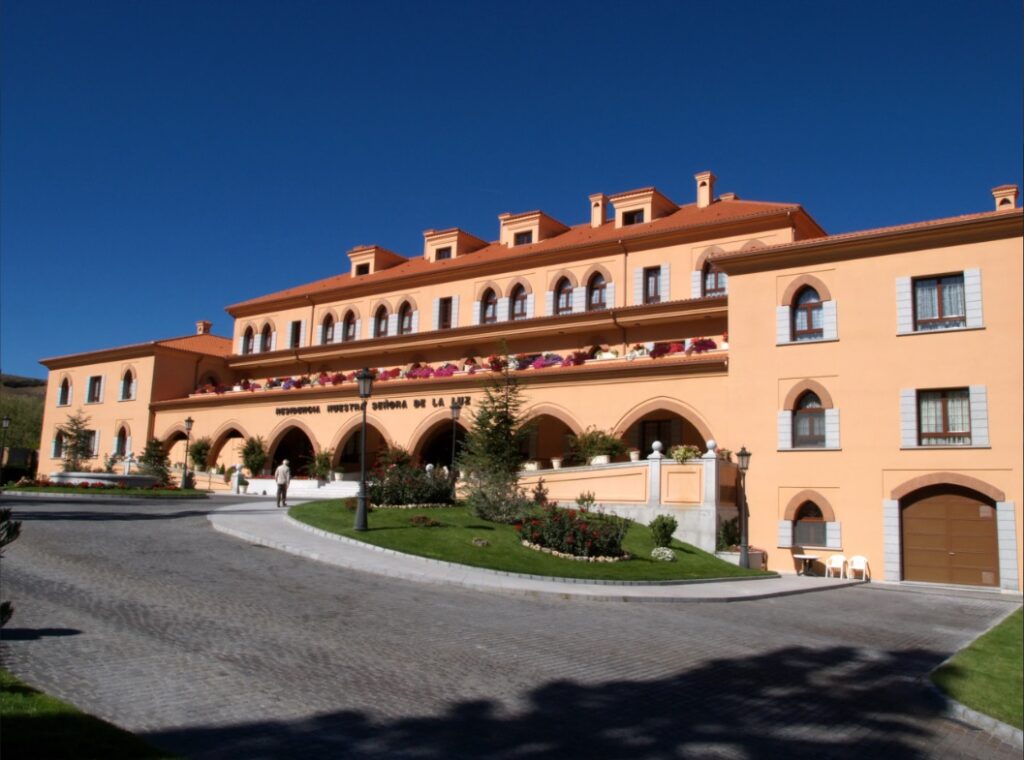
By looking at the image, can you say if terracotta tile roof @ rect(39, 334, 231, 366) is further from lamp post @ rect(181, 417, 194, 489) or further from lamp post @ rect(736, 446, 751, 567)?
lamp post @ rect(736, 446, 751, 567)

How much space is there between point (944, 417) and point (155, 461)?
34.8m

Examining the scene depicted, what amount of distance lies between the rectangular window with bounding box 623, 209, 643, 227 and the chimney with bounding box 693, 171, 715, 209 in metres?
2.50

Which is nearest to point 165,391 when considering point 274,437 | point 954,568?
point 274,437

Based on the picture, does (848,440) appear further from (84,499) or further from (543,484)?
(84,499)

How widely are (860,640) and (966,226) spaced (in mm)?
13854

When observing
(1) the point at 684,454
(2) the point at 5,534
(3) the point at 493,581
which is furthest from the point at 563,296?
(2) the point at 5,534

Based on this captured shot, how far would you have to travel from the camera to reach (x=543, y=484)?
26.3m

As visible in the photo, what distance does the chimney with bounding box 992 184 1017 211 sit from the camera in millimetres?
29734

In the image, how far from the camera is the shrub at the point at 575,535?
742 inches

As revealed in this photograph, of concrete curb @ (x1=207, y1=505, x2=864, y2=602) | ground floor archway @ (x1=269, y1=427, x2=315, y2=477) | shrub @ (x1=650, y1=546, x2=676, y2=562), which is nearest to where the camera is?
concrete curb @ (x1=207, y1=505, x2=864, y2=602)

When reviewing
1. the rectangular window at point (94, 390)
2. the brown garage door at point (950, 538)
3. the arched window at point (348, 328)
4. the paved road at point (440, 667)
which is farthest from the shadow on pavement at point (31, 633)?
the rectangular window at point (94, 390)

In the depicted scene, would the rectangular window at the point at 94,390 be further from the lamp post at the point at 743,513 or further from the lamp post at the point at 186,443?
the lamp post at the point at 743,513

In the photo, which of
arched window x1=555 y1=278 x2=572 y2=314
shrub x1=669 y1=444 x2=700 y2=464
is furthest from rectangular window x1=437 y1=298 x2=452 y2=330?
shrub x1=669 y1=444 x2=700 y2=464

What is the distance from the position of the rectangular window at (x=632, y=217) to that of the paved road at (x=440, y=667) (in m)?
24.4
